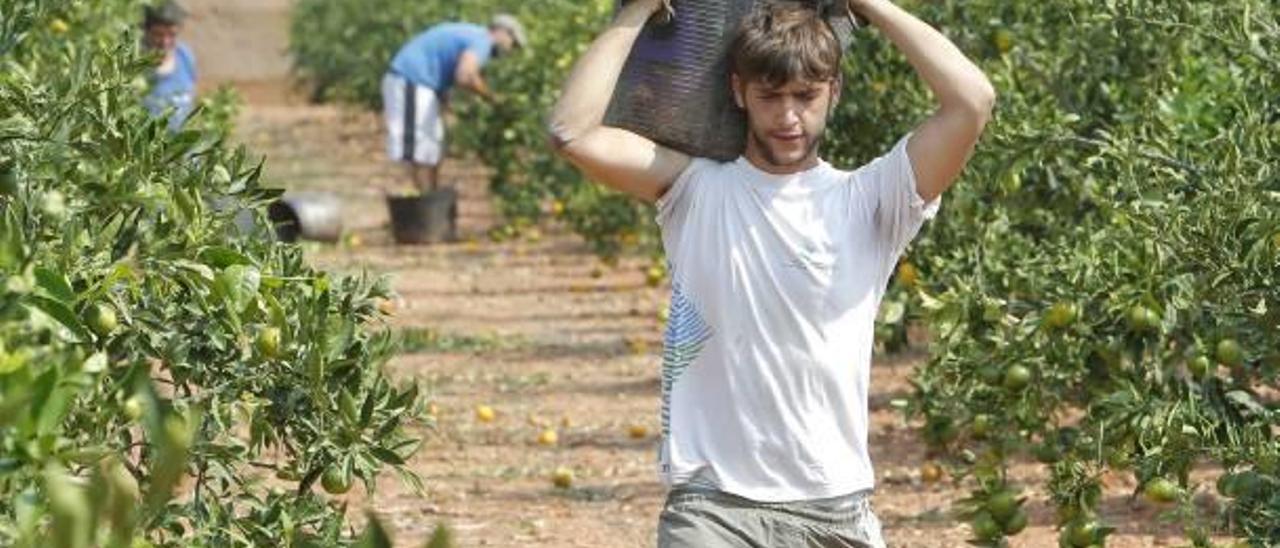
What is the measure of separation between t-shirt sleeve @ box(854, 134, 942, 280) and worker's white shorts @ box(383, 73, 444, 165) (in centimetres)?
1275

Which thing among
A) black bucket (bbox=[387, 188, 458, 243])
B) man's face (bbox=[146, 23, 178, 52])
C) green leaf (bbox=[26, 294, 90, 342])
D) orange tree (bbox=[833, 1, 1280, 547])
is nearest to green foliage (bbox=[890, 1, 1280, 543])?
orange tree (bbox=[833, 1, 1280, 547])

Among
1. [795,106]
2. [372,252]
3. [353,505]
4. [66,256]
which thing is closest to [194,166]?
[66,256]

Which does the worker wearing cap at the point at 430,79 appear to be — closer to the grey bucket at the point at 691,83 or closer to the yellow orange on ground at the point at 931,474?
the yellow orange on ground at the point at 931,474

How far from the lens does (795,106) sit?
4207 mm

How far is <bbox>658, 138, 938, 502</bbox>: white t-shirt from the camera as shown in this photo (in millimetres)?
4141

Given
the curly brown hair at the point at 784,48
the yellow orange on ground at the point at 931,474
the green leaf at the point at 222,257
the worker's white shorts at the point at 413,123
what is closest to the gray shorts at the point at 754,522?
the curly brown hair at the point at 784,48

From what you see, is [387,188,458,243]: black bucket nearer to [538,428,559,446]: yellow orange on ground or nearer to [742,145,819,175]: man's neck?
[538,428,559,446]: yellow orange on ground

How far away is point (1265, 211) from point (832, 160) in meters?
3.83

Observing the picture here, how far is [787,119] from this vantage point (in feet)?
13.8

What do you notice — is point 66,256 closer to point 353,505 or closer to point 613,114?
point 613,114

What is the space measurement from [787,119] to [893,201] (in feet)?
0.64

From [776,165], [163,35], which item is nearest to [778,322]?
[776,165]

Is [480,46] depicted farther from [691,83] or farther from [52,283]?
[52,283]

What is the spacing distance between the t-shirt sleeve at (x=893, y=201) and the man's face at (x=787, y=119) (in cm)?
10
